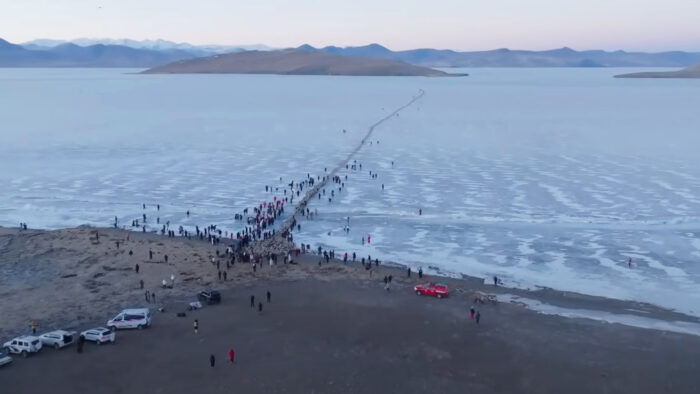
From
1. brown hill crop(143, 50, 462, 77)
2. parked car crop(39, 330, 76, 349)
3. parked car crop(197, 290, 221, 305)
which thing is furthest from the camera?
brown hill crop(143, 50, 462, 77)

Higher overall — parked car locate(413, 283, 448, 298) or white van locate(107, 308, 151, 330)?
white van locate(107, 308, 151, 330)

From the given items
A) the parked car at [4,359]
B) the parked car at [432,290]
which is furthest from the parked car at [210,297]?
the parked car at [432,290]

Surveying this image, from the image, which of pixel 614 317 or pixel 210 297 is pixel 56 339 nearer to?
pixel 210 297

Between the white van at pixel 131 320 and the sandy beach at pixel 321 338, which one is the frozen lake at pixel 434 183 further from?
the white van at pixel 131 320

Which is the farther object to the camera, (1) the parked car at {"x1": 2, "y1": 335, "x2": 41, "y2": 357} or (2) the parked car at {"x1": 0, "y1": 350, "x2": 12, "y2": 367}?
(1) the parked car at {"x1": 2, "y1": 335, "x2": 41, "y2": 357}

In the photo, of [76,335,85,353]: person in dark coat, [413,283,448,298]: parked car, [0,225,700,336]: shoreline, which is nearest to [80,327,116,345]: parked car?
[76,335,85,353]: person in dark coat

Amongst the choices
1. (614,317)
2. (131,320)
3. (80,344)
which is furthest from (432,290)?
(80,344)

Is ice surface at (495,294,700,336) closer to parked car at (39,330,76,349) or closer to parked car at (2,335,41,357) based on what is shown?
parked car at (39,330,76,349)
